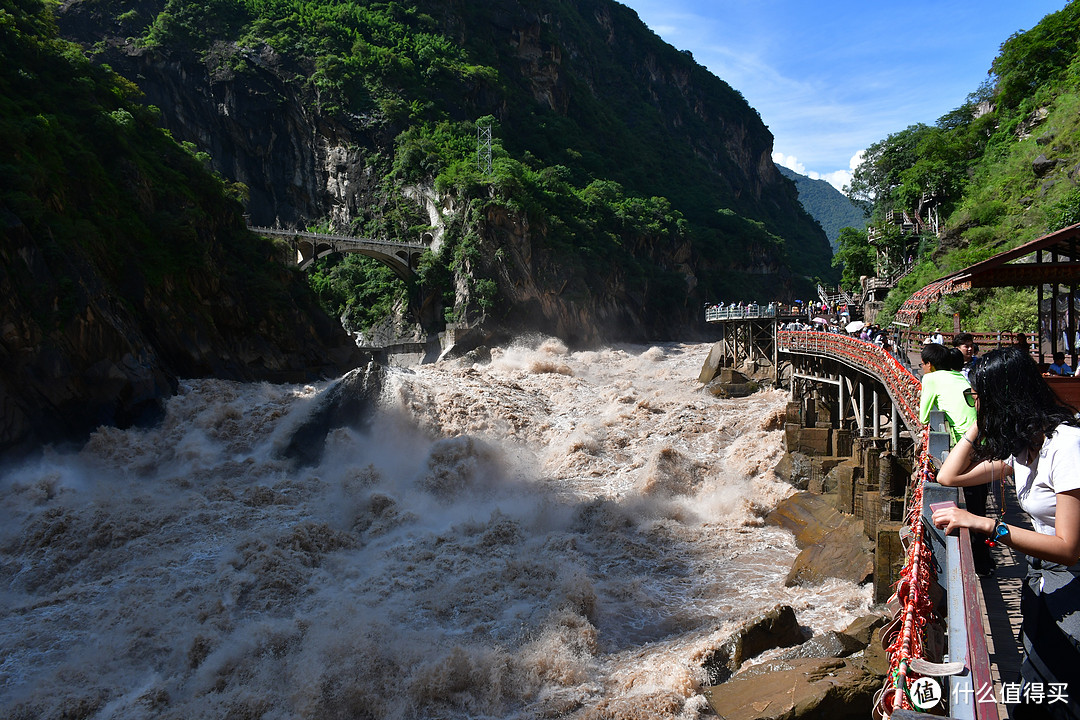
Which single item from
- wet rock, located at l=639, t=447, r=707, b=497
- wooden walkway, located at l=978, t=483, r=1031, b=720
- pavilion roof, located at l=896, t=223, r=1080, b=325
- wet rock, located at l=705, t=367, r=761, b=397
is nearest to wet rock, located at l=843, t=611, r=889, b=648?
wooden walkway, located at l=978, t=483, r=1031, b=720

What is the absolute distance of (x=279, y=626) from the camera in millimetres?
12156

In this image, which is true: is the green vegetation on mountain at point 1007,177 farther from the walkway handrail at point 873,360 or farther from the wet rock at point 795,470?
the wet rock at point 795,470

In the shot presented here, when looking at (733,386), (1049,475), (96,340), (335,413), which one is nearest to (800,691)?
(1049,475)

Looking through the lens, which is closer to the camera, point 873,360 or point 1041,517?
point 1041,517

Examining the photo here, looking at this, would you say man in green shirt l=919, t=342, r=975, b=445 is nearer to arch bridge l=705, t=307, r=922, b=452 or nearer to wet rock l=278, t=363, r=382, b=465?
arch bridge l=705, t=307, r=922, b=452

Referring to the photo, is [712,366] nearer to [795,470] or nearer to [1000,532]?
[795,470]

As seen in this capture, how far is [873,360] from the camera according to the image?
16.0 meters

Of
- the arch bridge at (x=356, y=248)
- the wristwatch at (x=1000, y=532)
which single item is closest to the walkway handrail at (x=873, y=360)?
the wristwatch at (x=1000, y=532)

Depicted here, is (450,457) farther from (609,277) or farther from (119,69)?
(119,69)

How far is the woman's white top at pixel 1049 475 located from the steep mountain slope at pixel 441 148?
1892 inches

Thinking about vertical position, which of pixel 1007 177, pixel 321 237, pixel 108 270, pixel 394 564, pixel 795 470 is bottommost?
pixel 394 564

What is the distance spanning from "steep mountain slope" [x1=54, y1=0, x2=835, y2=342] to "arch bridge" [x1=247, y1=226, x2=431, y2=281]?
2.10m

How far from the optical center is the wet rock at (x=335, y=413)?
23269mm

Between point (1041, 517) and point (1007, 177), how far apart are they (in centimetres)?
3242
